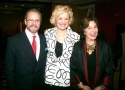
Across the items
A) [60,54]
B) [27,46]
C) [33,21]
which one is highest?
[33,21]

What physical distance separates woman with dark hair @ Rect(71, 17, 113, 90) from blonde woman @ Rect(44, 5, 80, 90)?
96 mm

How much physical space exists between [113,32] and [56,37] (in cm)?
849

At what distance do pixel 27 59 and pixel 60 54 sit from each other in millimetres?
432

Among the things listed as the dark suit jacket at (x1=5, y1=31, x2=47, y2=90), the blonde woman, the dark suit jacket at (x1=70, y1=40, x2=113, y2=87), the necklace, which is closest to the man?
the dark suit jacket at (x1=5, y1=31, x2=47, y2=90)

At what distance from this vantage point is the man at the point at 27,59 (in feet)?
8.26

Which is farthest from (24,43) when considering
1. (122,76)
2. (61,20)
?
(122,76)

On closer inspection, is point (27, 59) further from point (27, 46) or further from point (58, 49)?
point (58, 49)

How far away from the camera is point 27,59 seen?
2555 millimetres

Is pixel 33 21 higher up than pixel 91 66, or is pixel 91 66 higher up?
pixel 33 21

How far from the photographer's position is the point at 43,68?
2.70 meters

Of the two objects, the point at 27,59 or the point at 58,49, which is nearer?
the point at 27,59

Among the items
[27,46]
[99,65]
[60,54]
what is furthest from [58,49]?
[99,65]

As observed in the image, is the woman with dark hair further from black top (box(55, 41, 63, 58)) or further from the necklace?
black top (box(55, 41, 63, 58))

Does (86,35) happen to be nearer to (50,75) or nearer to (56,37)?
(56,37)
